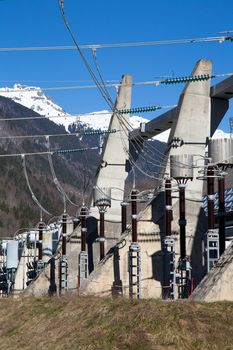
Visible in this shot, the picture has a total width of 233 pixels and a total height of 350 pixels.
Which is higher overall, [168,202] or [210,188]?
[210,188]

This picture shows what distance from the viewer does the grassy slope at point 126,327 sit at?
2223 centimetres

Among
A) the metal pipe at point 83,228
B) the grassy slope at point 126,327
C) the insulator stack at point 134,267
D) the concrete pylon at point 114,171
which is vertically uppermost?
the concrete pylon at point 114,171

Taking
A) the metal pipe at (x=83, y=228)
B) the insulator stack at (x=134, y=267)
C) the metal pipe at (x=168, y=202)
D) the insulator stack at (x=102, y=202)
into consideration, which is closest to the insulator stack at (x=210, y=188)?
the metal pipe at (x=168, y=202)

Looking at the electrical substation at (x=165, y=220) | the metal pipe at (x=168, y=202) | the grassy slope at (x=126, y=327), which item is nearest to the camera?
the grassy slope at (x=126, y=327)

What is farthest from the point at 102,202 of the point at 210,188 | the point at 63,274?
the point at 210,188

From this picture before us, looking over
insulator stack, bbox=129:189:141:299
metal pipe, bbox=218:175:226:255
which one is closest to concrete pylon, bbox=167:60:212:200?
insulator stack, bbox=129:189:141:299

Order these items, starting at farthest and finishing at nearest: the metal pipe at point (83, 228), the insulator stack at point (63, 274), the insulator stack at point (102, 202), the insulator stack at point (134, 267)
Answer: the insulator stack at point (102, 202), the insulator stack at point (63, 274), the metal pipe at point (83, 228), the insulator stack at point (134, 267)

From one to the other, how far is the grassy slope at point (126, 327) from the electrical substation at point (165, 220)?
3932 mm

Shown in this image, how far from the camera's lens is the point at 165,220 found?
40812 mm

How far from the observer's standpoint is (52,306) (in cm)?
3130

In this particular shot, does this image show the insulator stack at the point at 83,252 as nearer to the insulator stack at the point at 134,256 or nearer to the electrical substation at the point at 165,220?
the electrical substation at the point at 165,220

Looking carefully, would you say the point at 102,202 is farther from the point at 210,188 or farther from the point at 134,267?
the point at 210,188

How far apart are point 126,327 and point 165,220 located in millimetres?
17414

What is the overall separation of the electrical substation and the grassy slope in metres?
3.93
